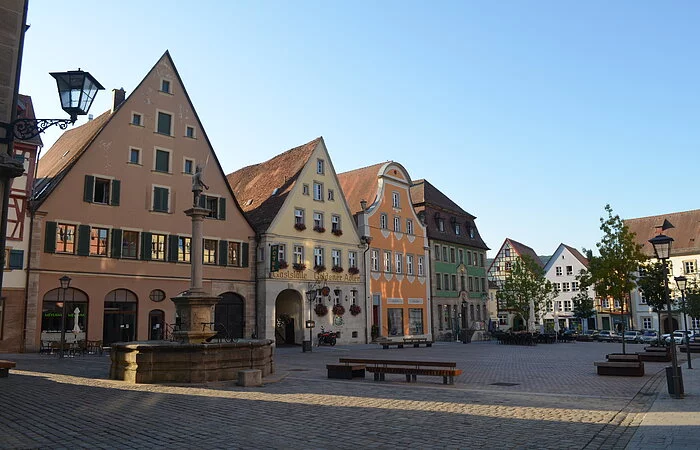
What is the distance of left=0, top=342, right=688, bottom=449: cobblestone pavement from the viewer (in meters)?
8.06

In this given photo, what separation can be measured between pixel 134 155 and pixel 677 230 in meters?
62.3

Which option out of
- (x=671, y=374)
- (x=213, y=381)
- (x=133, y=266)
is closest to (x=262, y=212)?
(x=133, y=266)

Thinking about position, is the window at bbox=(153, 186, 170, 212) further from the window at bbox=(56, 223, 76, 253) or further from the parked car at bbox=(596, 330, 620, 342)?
the parked car at bbox=(596, 330, 620, 342)

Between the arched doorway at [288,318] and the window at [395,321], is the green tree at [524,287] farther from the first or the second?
the arched doorway at [288,318]

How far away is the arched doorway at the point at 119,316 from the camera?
29.7 meters

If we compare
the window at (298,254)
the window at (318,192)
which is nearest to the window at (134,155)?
the window at (298,254)

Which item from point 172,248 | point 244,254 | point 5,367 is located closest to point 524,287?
point 244,254

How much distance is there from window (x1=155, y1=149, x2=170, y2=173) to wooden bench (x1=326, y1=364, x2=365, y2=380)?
2024cm

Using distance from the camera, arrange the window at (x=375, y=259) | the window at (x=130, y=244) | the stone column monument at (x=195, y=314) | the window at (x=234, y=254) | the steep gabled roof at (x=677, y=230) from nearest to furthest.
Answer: the stone column monument at (x=195, y=314) < the window at (x=130, y=244) < the window at (x=234, y=254) < the window at (x=375, y=259) < the steep gabled roof at (x=677, y=230)

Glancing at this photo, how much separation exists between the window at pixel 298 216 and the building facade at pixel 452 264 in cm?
1559

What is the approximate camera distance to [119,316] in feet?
99.0

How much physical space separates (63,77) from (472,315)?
5155 centimetres

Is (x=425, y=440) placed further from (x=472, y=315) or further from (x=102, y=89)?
(x=472, y=315)

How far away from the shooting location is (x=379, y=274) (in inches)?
1775
